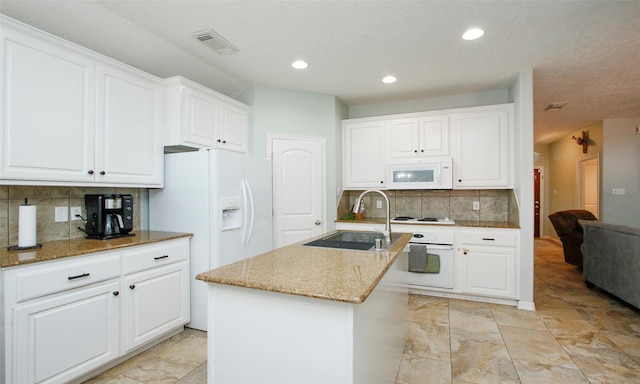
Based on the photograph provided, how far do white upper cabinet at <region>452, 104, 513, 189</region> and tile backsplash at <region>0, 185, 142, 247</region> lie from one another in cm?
375

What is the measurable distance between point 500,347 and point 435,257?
1190 mm

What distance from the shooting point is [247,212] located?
9.59 feet

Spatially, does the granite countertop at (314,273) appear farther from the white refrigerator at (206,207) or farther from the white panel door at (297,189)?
the white panel door at (297,189)

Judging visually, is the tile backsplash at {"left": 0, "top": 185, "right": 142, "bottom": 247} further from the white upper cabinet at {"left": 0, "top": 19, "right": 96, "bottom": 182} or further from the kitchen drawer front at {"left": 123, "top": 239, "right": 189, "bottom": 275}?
the kitchen drawer front at {"left": 123, "top": 239, "right": 189, "bottom": 275}

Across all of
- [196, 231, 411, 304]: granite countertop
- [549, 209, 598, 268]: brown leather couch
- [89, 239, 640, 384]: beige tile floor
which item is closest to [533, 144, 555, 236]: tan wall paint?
[549, 209, 598, 268]: brown leather couch

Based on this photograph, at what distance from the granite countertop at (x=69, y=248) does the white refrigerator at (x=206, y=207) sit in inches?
8.5

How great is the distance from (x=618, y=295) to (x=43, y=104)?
208 inches

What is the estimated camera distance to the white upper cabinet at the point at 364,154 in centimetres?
400

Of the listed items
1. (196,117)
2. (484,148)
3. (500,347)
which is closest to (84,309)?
(196,117)

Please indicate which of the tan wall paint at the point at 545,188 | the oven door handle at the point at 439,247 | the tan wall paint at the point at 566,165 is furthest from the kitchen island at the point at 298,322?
the tan wall paint at the point at 545,188

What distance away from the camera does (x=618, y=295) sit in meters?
3.15

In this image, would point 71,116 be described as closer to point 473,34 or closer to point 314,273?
point 314,273

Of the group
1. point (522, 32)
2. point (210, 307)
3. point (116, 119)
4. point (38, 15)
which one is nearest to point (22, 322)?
point (210, 307)

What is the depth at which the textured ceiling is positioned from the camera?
208 centimetres
